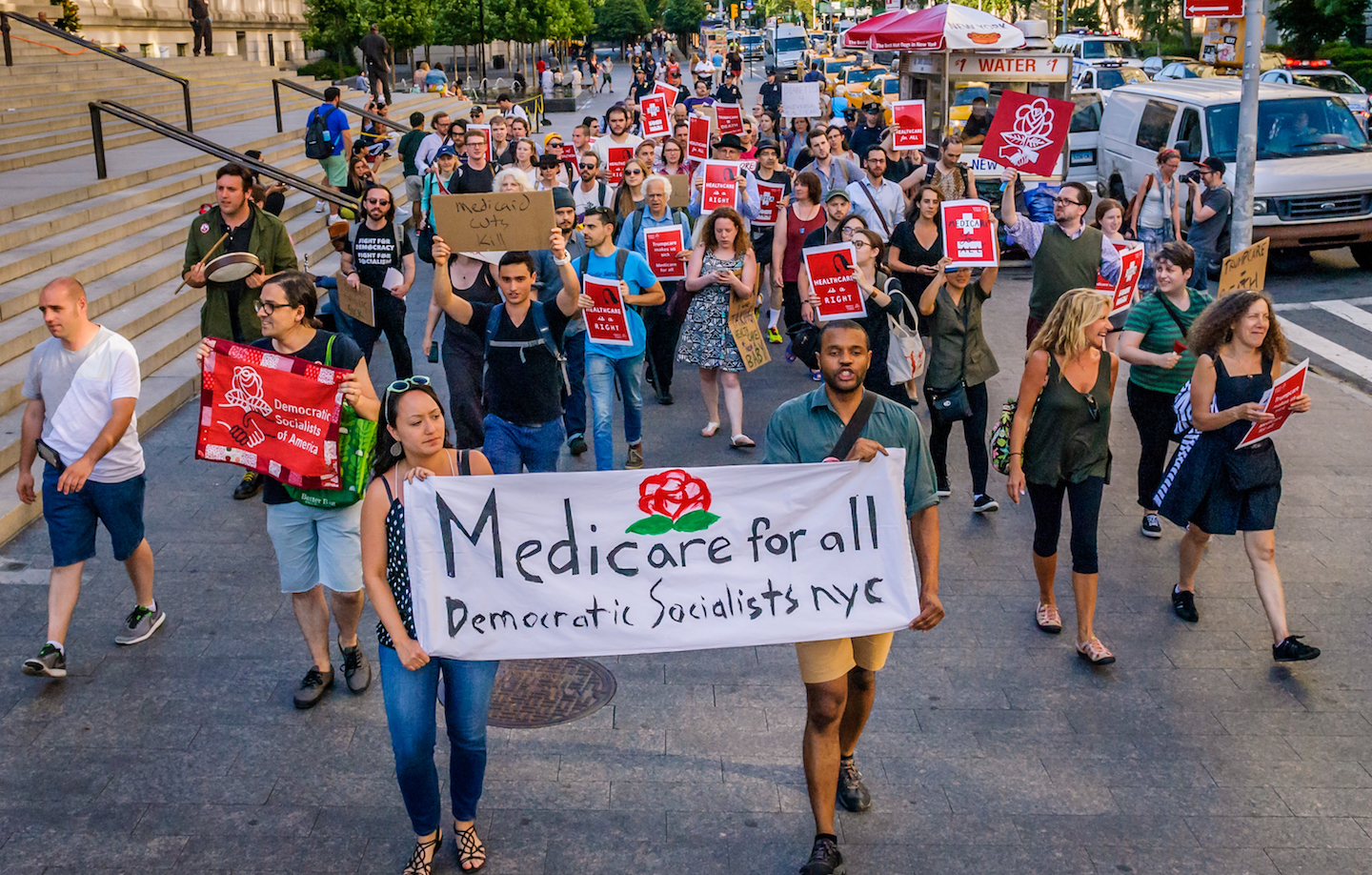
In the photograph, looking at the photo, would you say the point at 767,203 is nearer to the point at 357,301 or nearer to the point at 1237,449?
the point at 357,301

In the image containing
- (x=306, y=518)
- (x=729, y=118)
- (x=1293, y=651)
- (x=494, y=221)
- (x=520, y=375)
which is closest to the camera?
(x=306, y=518)

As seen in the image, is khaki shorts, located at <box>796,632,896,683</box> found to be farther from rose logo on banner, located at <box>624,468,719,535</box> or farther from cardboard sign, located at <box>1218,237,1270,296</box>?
cardboard sign, located at <box>1218,237,1270,296</box>

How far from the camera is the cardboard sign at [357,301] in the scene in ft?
28.2

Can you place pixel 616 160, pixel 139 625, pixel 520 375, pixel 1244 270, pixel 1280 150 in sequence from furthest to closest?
1. pixel 1280 150
2. pixel 616 160
3. pixel 1244 270
4. pixel 520 375
5. pixel 139 625

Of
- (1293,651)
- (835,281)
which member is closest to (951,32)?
(835,281)

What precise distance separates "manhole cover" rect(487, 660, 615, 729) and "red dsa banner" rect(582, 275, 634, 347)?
2.84 m

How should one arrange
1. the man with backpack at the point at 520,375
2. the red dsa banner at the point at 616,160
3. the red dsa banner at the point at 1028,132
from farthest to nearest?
the red dsa banner at the point at 616,160 → the red dsa banner at the point at 1028,132 → the man with backpack at the point at 520,375

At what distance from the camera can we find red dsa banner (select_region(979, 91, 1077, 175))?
35.8 ft

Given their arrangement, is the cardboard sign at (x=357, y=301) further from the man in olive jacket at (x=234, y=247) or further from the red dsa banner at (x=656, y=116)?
the red dsa banner at (x=656, y=116)

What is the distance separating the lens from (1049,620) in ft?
21.5

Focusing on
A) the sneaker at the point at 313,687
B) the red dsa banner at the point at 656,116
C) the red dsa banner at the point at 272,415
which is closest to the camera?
the red dsa banner at the point at 272,415

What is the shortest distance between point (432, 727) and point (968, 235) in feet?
16.9

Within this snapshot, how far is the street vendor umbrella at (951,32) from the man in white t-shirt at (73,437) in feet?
52.2

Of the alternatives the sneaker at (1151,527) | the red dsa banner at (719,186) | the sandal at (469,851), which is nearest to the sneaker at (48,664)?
the sandal at (469,851)
